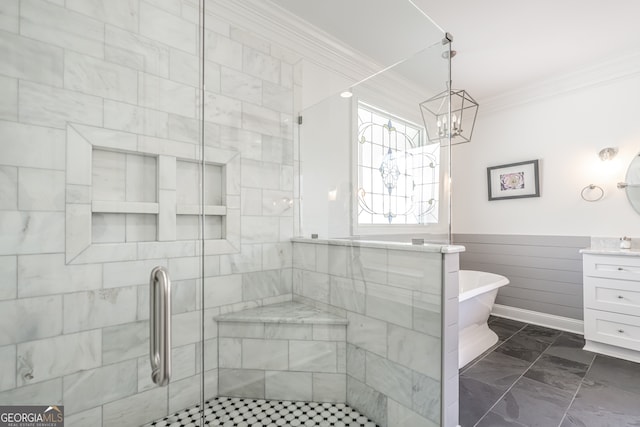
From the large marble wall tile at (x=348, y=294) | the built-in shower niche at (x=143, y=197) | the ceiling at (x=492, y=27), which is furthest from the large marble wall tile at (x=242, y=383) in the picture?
the ceiling at (x=492, y=27)


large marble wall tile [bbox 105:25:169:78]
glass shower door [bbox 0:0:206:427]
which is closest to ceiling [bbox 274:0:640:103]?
large marble wall tile [bbox 105:25:169:78]

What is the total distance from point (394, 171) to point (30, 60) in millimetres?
1861

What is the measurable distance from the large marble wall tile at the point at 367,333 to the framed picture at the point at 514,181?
275 cm

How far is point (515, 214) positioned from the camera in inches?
135

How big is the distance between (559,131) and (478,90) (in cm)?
97

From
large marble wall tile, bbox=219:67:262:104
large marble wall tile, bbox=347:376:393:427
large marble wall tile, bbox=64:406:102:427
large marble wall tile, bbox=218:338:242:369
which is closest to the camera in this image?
large marble wall tile, bbox=64:406:102:427

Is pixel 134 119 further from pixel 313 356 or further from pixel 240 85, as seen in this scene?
pixel 313 356

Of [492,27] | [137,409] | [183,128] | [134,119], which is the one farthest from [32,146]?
[492,27]

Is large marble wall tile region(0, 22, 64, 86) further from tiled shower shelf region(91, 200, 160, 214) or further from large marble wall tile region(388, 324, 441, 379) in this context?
large marble wall tile region(388, 324, 441, 379)

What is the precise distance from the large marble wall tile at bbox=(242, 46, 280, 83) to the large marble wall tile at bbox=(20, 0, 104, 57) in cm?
85

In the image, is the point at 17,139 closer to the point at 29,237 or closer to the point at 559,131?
the point at 29,237

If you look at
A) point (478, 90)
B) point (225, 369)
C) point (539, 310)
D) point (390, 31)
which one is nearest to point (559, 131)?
point (478, 90)

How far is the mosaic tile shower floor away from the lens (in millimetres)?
1594

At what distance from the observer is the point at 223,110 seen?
1.92 metres
